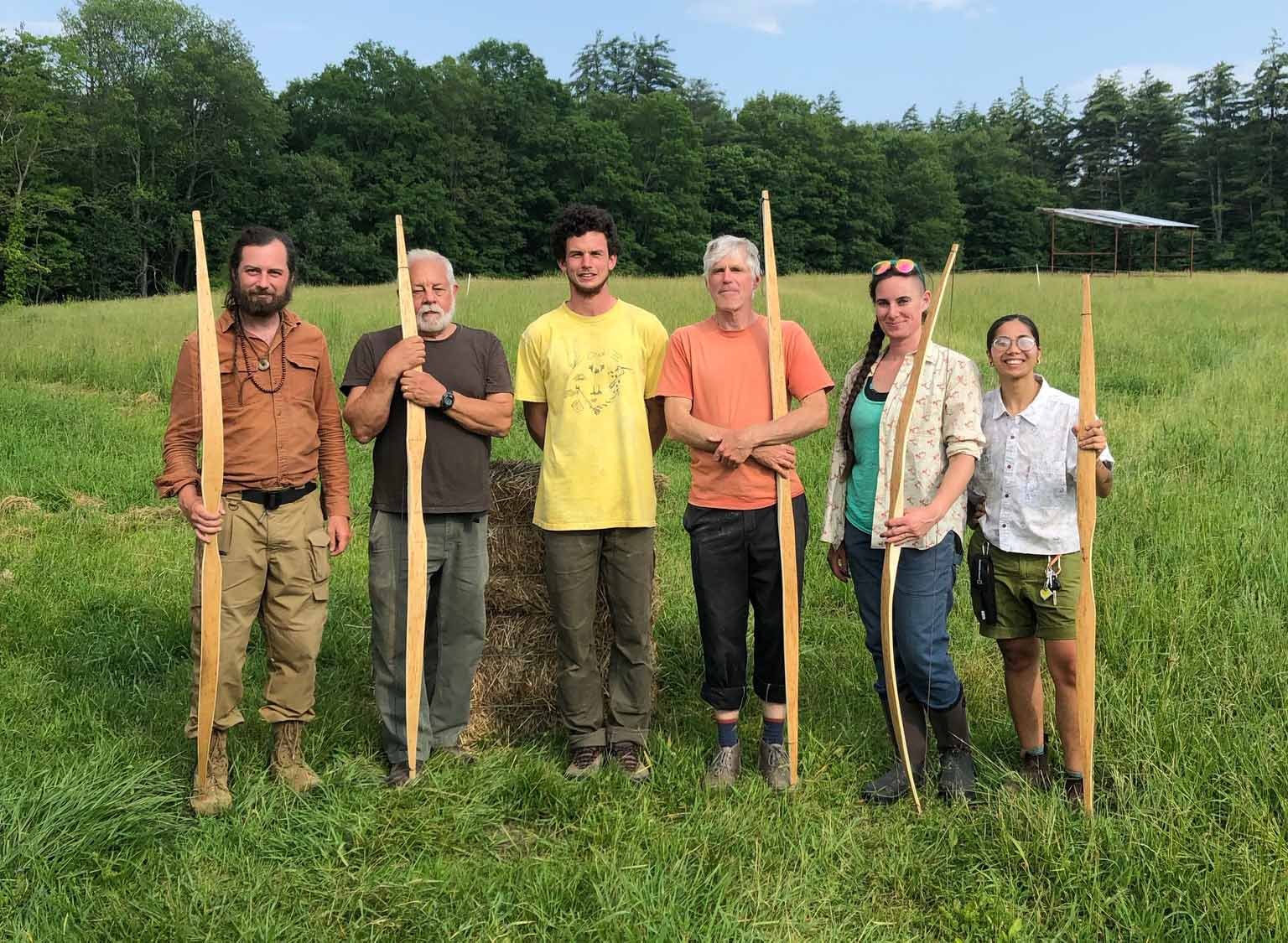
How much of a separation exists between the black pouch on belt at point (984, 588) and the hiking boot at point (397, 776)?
2.23 metres

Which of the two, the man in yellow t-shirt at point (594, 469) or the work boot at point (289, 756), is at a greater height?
the man in yellow t-shirt at point (594, 469)

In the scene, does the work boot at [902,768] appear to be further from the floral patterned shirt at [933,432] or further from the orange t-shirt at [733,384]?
the orange t-shirt at [733,384]

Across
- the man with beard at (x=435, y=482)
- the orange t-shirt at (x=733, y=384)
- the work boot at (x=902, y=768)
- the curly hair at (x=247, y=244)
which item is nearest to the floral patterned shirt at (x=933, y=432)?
the orange t-shirt at (x=733, y=384)

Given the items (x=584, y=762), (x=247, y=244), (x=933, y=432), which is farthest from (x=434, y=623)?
(x=933, y=432)

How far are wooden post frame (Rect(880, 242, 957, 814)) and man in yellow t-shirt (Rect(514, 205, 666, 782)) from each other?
922 millimetres

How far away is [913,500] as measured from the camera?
3.19 m

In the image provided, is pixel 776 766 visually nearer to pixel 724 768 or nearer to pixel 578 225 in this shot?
pixel 724 768

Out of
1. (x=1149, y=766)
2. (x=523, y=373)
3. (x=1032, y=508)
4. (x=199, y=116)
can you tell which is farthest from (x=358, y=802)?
(x=199, y=116)

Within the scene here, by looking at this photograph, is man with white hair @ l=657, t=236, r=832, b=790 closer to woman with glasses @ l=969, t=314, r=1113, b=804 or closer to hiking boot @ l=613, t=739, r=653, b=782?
hiking boot @ l=613, t=739, r=653, b=782

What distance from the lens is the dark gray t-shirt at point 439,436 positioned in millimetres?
3400

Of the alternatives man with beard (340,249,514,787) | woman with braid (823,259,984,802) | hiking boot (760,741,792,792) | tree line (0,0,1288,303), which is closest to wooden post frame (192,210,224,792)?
man with beard (340,249,514,787)

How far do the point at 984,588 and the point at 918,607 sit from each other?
253 mm

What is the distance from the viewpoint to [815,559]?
20.5 feet

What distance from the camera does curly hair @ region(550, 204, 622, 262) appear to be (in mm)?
3395
